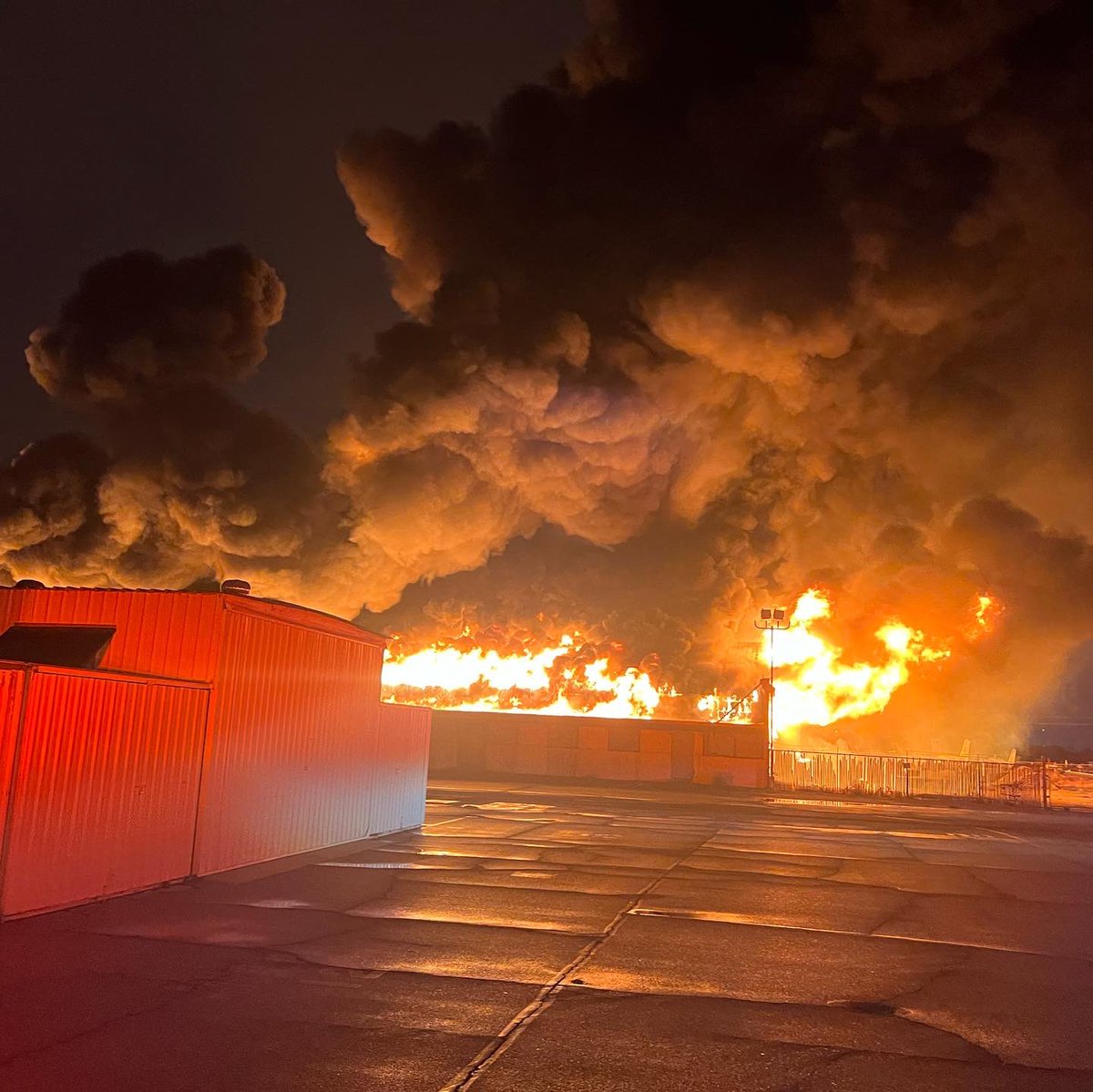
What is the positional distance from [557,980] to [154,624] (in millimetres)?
7261

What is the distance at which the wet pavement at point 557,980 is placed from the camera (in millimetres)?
5805

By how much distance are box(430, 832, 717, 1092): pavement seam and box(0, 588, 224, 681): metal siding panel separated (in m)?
5.83

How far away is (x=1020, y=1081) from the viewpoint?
5.85m

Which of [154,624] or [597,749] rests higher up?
[154,624]

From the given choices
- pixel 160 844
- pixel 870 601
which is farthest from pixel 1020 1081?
pixel 870 601

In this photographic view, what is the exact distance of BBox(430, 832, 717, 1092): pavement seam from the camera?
5.60 m

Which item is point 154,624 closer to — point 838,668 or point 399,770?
point 399,770

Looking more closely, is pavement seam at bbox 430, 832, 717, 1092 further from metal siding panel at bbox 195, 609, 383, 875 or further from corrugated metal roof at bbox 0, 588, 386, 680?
corrugated metal roof at bbox 0, 588, 386, 680

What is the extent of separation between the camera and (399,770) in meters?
18.1

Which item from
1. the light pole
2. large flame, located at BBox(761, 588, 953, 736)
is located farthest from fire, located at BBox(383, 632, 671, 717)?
the light pole

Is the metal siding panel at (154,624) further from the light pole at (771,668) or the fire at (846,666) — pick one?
the fire at (846,666)

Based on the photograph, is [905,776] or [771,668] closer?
[905,776]

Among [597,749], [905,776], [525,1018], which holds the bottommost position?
[525,1018]

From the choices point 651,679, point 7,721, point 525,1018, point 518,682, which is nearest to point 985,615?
point 651,679
